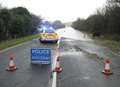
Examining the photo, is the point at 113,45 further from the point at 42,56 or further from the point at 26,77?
the point at 26,77

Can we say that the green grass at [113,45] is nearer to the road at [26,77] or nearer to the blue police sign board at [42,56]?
the blue police sign board at [42,56]

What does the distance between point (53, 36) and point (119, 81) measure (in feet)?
82.4

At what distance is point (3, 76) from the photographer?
11539 millimetres

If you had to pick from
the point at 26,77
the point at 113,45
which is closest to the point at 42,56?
the point at 26,77

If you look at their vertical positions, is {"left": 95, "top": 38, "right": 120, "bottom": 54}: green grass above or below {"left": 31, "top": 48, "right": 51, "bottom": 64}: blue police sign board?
below

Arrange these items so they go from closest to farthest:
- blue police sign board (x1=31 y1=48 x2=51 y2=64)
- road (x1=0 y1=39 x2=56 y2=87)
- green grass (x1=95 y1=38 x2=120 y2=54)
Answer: road (x1=0 y1=39 x2=56 y2=87)
blue police sign board (x1=31 y1=48 x2=51 y2=64)
green grass (x1=95 y1=38 x2=120 y2=54)

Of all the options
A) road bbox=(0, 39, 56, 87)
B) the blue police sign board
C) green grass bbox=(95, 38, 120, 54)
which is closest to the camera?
road bbox=(0, 39, 56, 87)

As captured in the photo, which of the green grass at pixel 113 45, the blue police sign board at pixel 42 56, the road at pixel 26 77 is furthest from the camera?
the green grass at pixel 113 45

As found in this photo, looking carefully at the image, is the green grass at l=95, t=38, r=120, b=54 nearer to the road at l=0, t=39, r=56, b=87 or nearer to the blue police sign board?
the blue police sign board

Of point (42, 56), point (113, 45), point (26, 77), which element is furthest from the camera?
point (113, 45)

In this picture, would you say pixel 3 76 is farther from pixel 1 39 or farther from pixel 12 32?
pixel 12 32

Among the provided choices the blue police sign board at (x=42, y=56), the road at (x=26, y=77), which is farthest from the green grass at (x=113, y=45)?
the road at (x=26, y=77)

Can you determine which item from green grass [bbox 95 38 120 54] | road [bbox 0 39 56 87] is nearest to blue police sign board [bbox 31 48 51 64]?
road [bbox 0 39 56 87]

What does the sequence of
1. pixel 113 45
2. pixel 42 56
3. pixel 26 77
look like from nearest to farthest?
pixel 26 77 < pixel 42 56 < pixel 113 45
